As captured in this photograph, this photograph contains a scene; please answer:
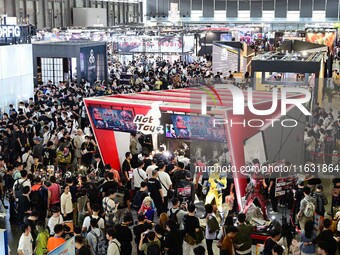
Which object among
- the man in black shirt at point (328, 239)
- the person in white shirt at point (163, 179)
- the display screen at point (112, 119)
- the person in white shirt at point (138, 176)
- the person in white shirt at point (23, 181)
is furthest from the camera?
the display screen at point (112, 119)

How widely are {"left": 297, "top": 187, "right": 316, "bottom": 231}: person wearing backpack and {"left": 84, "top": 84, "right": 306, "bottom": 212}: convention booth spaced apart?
1143mm

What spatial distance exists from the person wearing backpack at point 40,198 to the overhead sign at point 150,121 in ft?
8.25

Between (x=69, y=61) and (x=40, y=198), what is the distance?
14.0 m

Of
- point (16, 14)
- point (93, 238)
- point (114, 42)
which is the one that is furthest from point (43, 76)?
point (16, 14)

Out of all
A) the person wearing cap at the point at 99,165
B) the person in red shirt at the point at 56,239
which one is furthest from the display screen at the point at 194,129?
the person in red shirt at the point at 56,239

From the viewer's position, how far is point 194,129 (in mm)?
9086

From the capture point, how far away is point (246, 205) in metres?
8.60

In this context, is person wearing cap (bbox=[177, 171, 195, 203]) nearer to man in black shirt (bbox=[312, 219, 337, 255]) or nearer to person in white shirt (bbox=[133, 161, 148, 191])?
person in white shirt (bbox=[133, 161, 148, 191])

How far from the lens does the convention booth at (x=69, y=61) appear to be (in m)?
20.7

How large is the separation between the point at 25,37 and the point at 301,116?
11282 millimetres

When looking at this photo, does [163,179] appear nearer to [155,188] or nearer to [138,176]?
[155,188]

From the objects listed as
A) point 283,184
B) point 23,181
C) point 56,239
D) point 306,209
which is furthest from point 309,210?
point 23,181

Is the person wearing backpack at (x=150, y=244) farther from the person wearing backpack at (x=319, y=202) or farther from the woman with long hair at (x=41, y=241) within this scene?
the person wearing backpack at (x=319, y=202)

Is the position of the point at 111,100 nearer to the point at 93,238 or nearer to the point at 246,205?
the point at 246,205
